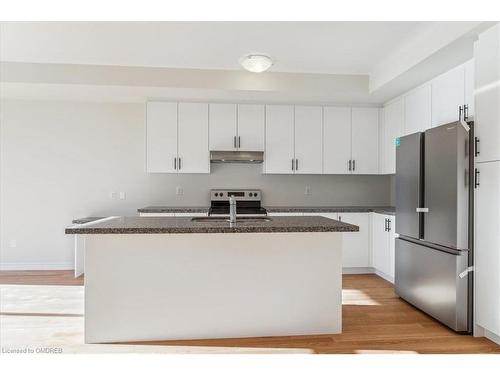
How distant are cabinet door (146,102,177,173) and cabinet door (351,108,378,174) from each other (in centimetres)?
245

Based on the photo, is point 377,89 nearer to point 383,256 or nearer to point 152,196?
→ point 383,256

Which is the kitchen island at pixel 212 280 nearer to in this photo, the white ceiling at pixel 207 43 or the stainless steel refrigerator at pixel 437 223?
the stainless steel refrigerator at pixel 437 223

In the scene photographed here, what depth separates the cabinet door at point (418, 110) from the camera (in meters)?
3.54

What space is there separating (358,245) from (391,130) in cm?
155

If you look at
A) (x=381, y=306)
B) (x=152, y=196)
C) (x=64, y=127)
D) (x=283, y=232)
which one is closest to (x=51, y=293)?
(x=152, y=196)

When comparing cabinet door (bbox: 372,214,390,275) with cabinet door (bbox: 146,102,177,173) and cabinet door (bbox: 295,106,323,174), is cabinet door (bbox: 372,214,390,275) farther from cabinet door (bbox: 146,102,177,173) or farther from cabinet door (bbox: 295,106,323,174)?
cabinet door (bbox: 146,102,177,173)

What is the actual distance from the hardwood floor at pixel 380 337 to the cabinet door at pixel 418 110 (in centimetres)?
188

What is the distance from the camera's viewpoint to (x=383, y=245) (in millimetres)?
4102

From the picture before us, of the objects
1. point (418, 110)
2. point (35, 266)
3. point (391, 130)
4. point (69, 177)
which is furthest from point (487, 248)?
point (35, 266)

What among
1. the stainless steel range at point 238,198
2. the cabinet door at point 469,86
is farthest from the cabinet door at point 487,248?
the stainless steel range at point 238,198

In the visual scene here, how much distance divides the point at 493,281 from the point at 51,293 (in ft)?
13.3

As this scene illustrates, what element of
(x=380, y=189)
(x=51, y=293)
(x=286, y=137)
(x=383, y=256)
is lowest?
(x=51, y=293)

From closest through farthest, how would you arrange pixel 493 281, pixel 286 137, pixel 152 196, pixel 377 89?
1. pixel 493 281
2. pixel 377 89
3. pixel 286 137
4. pixel 152 196

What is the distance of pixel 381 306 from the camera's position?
10.6ft
